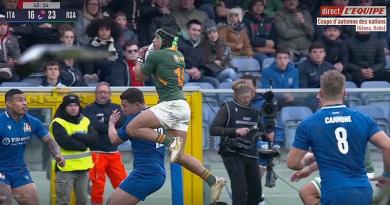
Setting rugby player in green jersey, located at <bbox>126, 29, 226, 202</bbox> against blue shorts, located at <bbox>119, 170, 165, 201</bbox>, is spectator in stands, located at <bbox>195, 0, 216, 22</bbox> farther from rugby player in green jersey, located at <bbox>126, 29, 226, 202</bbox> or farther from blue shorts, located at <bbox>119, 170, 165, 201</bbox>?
blue shorts, located at <bbox>119, 170, 165, 201</bbox>

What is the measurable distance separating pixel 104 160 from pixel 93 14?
2941 millimetres

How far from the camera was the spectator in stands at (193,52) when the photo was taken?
1368 cm

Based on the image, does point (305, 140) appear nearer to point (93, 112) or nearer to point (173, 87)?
point (173, 87)

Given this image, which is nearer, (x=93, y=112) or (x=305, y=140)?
(x=305, y=140)

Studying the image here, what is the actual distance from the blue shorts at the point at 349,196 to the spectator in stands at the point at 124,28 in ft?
22.3

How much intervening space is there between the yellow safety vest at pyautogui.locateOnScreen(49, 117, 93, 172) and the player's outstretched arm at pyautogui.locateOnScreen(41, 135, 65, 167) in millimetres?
532

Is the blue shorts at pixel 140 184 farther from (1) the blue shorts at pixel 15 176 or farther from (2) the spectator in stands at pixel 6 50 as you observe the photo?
(2) the spectator in stands at pixel 6 50

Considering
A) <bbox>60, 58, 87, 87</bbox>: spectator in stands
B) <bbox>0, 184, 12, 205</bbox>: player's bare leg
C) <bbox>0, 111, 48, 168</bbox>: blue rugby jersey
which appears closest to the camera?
<bbox>0, 184, 12, 205</bbox>: player's bare leg

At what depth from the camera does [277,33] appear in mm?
14594

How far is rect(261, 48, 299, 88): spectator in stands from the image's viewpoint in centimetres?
1324

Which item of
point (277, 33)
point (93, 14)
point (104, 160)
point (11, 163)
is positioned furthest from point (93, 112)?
point (277, 33)

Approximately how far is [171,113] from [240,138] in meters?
1.43

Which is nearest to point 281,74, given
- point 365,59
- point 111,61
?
point 365,59

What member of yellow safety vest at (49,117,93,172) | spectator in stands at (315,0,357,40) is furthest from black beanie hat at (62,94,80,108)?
spectator in stands at (315,0,357,40)
